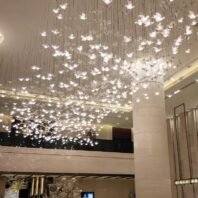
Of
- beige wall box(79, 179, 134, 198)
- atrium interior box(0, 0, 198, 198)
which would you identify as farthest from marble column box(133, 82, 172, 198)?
Answer: beige wall box(79, 179, 134, 198)

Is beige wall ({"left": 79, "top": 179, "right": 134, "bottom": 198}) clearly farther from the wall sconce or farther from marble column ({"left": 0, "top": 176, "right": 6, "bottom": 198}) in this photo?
the wall sconce

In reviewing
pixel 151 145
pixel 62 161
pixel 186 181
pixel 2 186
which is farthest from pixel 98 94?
pixel 2 186

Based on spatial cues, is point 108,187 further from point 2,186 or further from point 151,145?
point 151,145

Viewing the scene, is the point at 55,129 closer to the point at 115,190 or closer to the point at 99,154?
the point at 99,154

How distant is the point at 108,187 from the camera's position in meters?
16.6

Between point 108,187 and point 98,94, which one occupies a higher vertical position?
point 98,94

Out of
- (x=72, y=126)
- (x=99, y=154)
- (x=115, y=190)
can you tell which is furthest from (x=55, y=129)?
(x=115, y=190)

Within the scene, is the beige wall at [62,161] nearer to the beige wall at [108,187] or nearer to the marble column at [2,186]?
the beige wall at [108,187]

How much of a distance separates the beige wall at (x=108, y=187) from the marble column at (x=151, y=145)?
846 cm

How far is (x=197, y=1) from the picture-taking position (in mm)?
6301

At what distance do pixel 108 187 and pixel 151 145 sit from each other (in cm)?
908

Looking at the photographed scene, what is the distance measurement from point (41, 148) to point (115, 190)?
20.7 ft

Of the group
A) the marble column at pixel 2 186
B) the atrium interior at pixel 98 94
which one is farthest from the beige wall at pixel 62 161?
the marble column at pixel 2 186

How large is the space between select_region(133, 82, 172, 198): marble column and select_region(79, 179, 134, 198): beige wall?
8459mm
